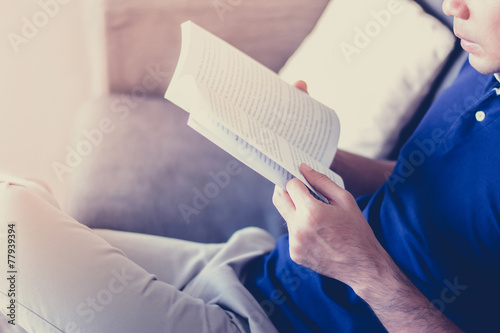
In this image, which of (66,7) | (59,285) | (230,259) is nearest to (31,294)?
(59,285)

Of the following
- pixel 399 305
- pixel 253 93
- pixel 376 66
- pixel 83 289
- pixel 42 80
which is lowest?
pixel 42 80

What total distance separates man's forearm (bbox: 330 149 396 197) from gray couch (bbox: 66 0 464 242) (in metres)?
0.15

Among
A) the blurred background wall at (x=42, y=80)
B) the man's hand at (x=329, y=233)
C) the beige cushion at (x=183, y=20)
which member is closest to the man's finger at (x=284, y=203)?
the man's hand at (x=329, y=233)

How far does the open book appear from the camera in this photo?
0.59 meters

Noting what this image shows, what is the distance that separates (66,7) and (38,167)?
0.63 m

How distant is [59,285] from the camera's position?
2.05 ft

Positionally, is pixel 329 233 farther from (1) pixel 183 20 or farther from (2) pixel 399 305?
(1) pixel 183 20

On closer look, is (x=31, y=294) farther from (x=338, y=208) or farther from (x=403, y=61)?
(x=403, y=61)

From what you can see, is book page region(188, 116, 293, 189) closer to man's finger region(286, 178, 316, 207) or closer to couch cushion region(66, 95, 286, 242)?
man's finger region(286, 178, 316, 207)

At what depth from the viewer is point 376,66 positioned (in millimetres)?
1023

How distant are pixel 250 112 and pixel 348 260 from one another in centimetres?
25

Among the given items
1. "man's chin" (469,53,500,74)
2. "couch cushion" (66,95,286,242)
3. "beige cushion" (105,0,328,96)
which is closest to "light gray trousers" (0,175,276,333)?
"couch cushion" (66,95,286,242)

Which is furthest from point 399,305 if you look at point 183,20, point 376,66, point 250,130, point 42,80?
point 42,80

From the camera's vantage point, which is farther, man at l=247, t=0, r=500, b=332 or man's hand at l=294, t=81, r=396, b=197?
man's hand at l=294, t=81, r=396, b=197
